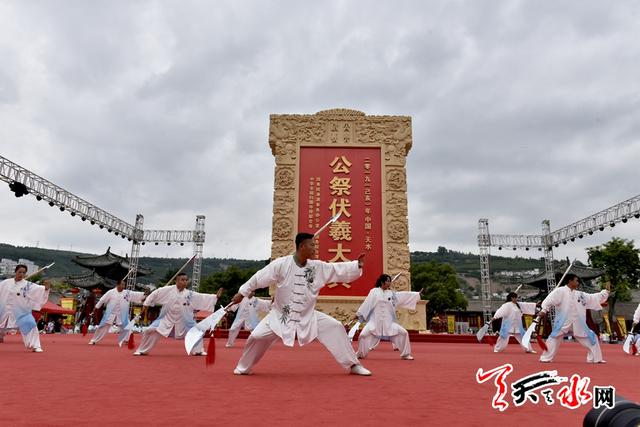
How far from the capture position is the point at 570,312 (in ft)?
21.3

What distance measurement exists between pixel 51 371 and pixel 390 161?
12100 millimetres

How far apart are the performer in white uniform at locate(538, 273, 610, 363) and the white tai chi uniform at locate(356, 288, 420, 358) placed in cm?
192

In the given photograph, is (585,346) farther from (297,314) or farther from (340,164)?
(340,164)

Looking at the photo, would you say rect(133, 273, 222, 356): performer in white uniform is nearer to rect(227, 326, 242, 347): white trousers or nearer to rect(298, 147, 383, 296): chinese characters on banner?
rect(227, 326, 242, 347): white trousers

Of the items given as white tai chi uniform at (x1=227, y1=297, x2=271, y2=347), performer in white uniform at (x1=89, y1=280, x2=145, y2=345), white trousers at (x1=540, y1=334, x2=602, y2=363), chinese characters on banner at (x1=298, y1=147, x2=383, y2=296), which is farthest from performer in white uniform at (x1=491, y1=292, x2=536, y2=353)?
performer in white uniform at (x1=89, y1=280, x2=145, y2=345)

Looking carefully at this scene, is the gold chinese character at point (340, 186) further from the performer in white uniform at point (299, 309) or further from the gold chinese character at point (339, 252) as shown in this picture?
the performer in white uniform at point (299, 309)

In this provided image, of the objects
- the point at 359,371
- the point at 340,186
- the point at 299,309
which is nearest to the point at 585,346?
the point at 359,371

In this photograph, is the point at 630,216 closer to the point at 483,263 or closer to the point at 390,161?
the point at 483,263

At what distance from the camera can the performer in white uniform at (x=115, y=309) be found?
362 inches

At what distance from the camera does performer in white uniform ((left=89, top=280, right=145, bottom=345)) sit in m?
9.19

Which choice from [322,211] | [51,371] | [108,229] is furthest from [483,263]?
[51,371]

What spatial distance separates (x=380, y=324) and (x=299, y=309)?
2858 millimetres

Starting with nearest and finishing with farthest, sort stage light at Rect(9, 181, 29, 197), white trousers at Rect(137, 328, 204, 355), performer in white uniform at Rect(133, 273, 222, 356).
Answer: white trousers at Rect(137, 328, 204, 355)
performer in white uniform at Rect(133, 273, 222, 356)
stage light at Rect(9, 181, 29, 197)

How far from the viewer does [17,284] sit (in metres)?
7.09
